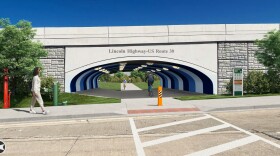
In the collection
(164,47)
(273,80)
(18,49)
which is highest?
(164,47)

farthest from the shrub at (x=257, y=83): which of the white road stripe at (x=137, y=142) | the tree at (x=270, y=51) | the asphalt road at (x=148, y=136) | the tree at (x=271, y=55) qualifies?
the white road stripe at (x=137, y=142)

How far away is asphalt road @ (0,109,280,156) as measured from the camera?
569 cm

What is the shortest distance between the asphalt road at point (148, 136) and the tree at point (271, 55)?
10307mm

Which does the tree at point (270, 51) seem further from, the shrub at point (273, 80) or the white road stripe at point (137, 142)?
the white road stripe at point (137, 142)

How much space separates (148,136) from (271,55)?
15366 mm

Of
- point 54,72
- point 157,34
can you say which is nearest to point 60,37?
point 54,72

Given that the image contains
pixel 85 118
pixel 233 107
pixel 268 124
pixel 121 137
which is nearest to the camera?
pixel 121 137

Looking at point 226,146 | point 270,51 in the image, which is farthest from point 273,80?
point 226,146

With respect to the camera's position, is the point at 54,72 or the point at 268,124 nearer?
the point at 268,124

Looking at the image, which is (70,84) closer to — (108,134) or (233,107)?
(233,107)

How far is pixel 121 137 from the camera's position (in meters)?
6.95

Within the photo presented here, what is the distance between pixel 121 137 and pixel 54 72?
50.0ft

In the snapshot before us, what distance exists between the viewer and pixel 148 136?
23.0 feet

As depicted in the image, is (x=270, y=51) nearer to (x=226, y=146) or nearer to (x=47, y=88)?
(x=47, y=88)
